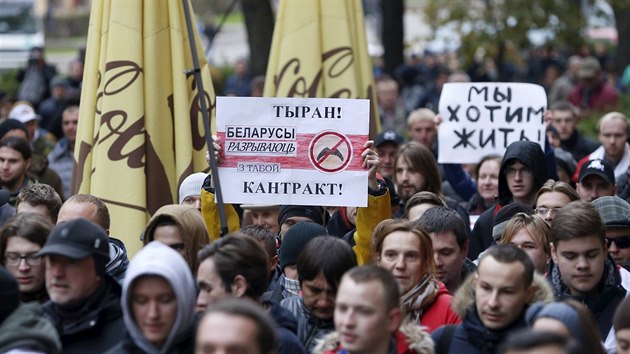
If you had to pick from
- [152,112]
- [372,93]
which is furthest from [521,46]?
[152,112]

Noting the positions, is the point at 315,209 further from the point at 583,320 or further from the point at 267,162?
the point at 583,320

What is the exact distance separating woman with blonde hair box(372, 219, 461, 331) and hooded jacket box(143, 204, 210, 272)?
0.92m

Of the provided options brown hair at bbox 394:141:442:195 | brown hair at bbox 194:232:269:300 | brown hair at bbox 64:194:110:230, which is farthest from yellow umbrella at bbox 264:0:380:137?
brown hair at bbox 194:232:269:300

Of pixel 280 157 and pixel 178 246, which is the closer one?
pixel 178 246

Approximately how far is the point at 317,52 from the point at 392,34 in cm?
1232

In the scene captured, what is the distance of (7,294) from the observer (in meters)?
6.14

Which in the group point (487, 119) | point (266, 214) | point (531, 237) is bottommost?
point (531, 237)

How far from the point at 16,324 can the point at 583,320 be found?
2389 millimetres

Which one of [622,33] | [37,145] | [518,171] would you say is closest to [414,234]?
[518,171]

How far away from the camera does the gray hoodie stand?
576 cm

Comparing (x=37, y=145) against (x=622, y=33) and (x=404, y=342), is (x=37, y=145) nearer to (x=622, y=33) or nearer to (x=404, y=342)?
(x=404, y=342)

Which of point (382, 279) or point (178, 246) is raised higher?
point (178, 246)

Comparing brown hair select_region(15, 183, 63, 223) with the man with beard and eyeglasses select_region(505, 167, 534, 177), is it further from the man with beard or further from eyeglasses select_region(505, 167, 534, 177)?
eyeglasses select_region(505, 167, 534, 177)

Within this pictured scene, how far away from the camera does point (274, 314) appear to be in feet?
20.8
